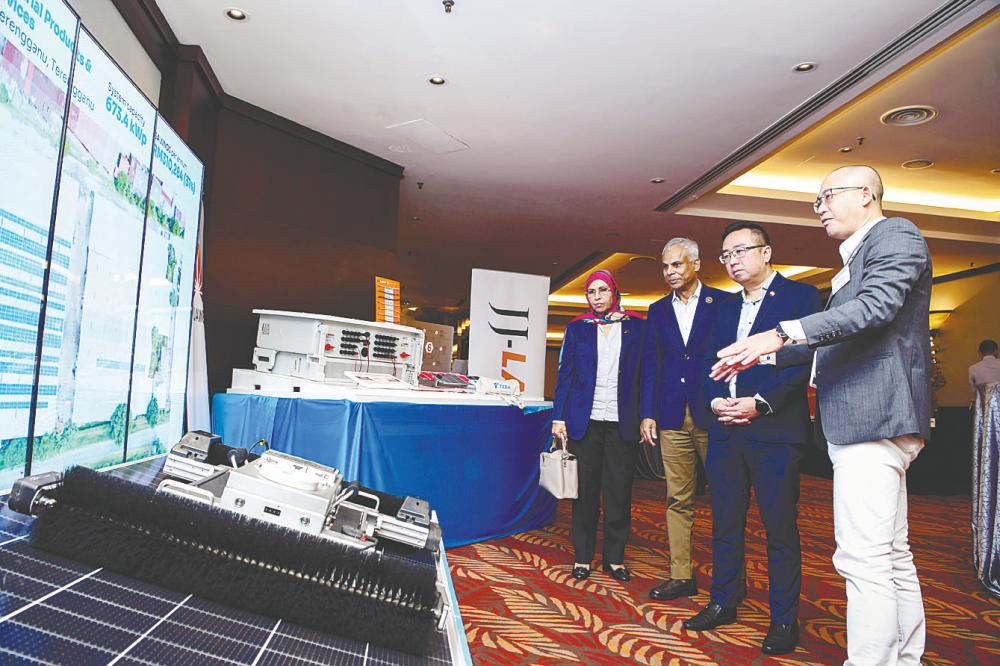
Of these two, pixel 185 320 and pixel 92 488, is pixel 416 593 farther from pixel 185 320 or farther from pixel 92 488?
pixel 185 320

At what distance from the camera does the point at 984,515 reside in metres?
2.95

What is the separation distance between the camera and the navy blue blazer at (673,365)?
2.70 meters

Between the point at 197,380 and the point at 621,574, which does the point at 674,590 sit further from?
the point at 197,380

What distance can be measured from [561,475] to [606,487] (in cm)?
33

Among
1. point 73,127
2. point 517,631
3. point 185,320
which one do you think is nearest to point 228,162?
point 185,320

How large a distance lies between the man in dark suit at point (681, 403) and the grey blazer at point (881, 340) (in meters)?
0.91

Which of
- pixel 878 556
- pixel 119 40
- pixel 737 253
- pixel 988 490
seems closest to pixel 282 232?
pixel 119 40

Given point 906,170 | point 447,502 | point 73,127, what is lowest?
point 447,502

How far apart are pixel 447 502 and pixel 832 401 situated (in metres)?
2.17

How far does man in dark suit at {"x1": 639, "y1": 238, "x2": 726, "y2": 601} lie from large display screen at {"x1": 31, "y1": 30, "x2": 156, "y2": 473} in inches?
85.3

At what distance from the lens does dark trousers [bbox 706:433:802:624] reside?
2.18 meters

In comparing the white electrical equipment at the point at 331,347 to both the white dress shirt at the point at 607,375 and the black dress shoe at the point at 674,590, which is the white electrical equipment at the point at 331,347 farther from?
the black dress shoe at the point at 674,590

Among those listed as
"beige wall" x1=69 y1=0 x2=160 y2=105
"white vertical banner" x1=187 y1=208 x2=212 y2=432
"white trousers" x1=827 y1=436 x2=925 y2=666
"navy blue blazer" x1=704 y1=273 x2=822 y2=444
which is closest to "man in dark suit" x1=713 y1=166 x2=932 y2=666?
"white trousers" x1=827 y1=436 x2=925 y2=666

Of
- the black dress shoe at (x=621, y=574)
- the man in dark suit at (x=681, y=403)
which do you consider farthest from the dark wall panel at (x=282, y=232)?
the man in dark suit at (x=681, y=403)
